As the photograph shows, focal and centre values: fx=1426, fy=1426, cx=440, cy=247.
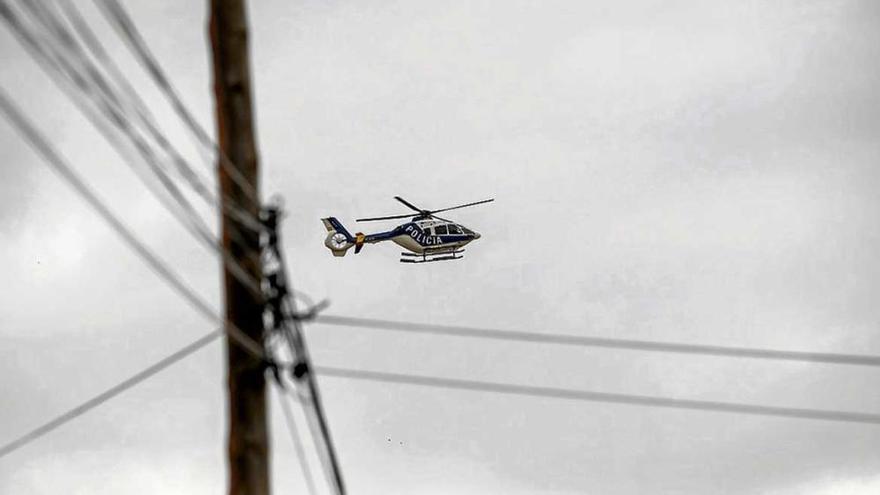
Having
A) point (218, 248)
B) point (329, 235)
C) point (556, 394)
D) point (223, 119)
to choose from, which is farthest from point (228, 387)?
point (329, 235)

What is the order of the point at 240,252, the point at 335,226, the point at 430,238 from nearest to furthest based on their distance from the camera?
the point at 240,252
the point at 430,238
the point at 335,226

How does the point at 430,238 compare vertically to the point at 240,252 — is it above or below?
above

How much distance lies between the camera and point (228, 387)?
36.9 feet

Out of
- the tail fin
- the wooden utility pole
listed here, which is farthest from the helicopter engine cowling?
the wooden utility pole

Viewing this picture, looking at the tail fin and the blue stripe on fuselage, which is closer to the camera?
the blue stripe on fuselage

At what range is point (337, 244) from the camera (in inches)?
2995

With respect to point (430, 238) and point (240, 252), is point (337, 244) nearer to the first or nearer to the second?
point (430, 238)

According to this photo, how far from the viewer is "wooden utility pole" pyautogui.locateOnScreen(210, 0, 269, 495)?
11.0 metres

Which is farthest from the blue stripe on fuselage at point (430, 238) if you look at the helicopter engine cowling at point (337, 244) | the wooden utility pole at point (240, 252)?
the wooden utility pole at point (240, 252)

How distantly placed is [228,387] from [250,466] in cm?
67

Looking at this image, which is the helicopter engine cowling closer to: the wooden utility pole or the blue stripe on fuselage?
the blue stripe on fuselage

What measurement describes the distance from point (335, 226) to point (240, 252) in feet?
220

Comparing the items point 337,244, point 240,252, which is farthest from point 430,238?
point 240,252

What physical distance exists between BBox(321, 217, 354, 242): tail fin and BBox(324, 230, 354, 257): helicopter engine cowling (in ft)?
0.56
